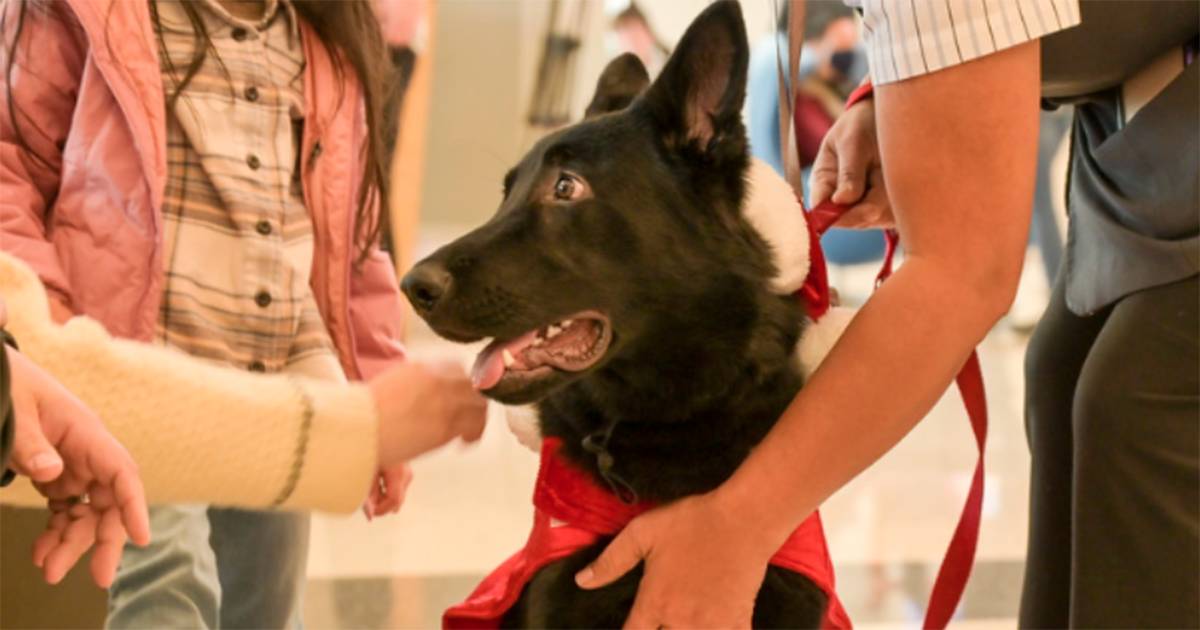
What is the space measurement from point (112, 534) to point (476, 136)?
558cm

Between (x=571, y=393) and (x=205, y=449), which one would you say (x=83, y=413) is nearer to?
(x=205, y=449)

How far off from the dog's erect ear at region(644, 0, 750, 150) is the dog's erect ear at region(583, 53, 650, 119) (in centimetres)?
18

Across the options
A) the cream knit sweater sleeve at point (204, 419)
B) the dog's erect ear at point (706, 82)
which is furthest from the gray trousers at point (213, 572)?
the dog's erect ear at point (706, 82)

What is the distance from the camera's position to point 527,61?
6414 mm

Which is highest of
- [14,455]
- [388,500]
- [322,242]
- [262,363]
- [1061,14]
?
[1061,14]

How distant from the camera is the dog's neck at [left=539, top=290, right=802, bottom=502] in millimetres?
1163

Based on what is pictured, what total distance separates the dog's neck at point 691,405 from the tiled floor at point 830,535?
785 mm

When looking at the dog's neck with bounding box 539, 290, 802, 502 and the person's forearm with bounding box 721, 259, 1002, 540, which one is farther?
the dog's neck with bounding box 539, 290, 802, 502

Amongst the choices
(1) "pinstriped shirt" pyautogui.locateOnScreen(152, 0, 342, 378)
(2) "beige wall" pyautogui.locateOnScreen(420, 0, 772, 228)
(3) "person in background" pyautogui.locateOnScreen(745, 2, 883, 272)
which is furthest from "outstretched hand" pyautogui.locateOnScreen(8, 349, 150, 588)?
(2) "beige wall" pyautogui.locateOnScreen(420, 0, 772, 228)

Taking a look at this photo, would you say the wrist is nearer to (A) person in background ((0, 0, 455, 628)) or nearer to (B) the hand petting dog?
(B) the hand petting dog

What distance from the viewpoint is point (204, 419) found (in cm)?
102

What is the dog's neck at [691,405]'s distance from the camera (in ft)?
3.82

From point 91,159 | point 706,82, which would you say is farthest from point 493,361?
point 91,159

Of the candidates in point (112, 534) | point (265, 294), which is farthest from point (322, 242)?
point (112, 534)
